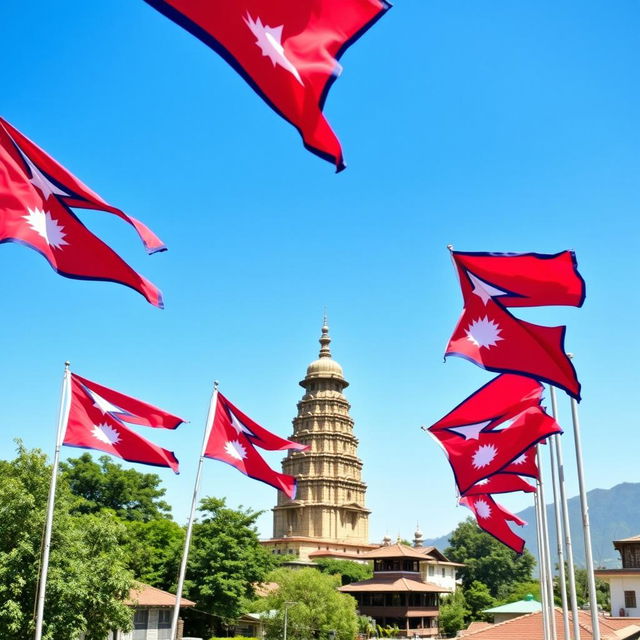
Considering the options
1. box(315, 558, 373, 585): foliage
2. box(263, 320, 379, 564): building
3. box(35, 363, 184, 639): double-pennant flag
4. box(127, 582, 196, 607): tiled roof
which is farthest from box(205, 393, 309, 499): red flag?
box(263, 320, 379, 564): building

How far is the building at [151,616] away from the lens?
47.6 meters

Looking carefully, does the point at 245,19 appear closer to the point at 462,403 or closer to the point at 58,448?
Answer: the point at 58,448

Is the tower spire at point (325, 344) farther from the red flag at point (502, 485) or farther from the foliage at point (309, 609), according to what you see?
the red flag at point (502, 485)

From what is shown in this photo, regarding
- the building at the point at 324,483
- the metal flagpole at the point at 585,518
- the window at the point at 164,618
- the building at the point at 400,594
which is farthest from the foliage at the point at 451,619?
the metal flagpole at the point at 585,518

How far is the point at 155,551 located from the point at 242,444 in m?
47.7

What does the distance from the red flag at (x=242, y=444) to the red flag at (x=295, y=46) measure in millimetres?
12068

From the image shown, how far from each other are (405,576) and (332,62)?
70619 mm

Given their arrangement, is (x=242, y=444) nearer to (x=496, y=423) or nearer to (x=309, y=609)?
(x=496, y=423)

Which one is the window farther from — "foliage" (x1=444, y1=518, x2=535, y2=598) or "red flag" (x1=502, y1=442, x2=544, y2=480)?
"foliage" (x1=444, y1=518, x2=535, y2=598)

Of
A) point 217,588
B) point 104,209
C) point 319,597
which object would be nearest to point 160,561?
point 217,588

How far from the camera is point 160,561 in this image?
63031mm

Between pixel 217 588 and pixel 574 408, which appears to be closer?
pixel 574 408

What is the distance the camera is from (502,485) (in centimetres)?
2505

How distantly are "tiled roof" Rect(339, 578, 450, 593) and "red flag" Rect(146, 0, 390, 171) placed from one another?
6639 cm
